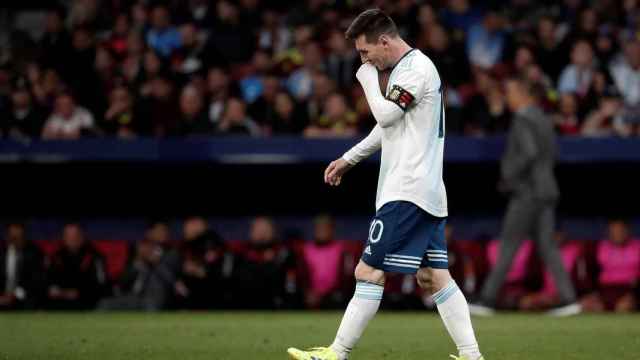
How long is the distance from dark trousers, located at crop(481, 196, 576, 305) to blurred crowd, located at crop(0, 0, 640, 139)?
1.26 meters

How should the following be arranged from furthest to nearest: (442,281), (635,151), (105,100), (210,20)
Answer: (210,20) < (105,100) < (635,151) < (442,281)

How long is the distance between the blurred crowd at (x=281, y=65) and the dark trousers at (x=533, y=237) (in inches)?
Answer: 49.5

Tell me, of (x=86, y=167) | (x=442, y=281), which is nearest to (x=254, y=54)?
(x=86, y=167)

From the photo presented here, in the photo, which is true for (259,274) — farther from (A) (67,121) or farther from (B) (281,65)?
(B) (281,65)

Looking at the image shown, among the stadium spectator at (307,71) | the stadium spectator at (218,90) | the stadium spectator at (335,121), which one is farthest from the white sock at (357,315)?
the stadium spectator at (307,71)

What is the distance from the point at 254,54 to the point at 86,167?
2682mm

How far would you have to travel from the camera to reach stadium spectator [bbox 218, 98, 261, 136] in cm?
1488

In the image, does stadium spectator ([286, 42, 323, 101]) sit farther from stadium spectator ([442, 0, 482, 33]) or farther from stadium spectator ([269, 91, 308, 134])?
stadium spectator ([442, 0, 482, 33])

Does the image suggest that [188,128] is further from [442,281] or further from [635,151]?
[442,281]

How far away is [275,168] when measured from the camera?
15758 millimetres

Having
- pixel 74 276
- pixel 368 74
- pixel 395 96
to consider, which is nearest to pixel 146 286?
pixel 74 276

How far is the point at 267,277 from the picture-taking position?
14633 mm

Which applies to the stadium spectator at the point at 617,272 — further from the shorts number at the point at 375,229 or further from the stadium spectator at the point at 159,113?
the shorts number at the point at 375,229

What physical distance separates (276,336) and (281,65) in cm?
693
